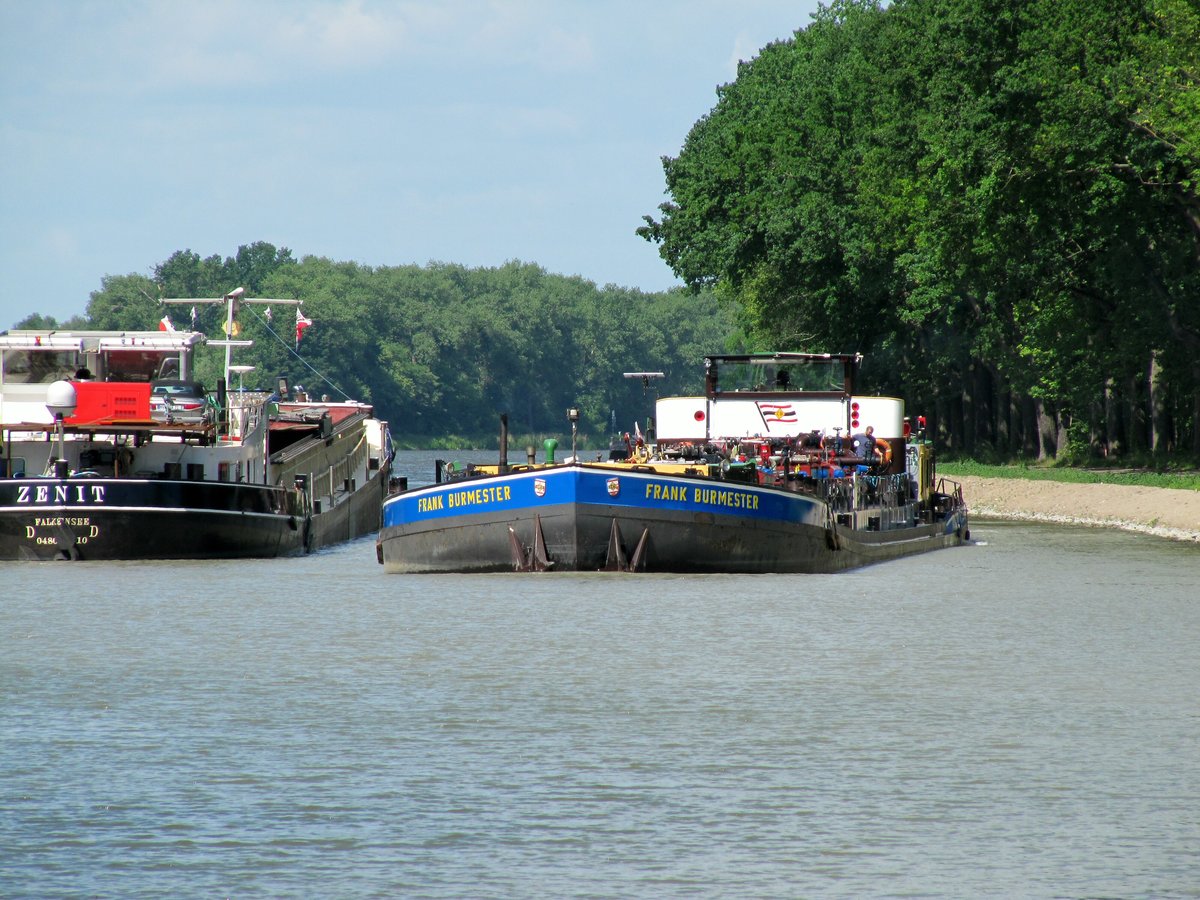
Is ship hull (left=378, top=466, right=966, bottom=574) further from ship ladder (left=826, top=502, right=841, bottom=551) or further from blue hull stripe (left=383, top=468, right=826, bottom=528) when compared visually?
ship ladder (left=826, top=502, right=841, bottom=551)

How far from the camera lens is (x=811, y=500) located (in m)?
33.7

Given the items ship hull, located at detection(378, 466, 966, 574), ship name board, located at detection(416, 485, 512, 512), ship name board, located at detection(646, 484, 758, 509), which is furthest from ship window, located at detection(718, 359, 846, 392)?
ship name board, located at detection(416, 485, 512, 512)

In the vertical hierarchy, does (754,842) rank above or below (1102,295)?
below

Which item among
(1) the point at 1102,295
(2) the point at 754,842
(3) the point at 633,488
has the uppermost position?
(1) the point at 1102,295

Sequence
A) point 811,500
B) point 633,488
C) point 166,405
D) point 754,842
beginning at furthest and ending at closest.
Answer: point 166,405 < point 811,500 < point 633,488 < point 754,842

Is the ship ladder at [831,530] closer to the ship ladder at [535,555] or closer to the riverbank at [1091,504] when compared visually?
the ship ladder at [535,555]

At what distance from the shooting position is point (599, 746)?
16.2 m

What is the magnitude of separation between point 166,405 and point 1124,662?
888 inches

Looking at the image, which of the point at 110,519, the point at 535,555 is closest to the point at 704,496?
the point at 535,555

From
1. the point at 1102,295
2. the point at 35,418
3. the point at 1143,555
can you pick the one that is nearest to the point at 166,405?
the point at 35,418

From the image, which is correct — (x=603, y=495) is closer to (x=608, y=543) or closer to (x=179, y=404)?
(x=608, y=543)

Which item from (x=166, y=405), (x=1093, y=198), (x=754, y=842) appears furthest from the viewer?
(x=1093, y=198)

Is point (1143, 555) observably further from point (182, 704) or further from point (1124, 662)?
point (182, 704)

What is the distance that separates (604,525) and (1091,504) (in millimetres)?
29185
